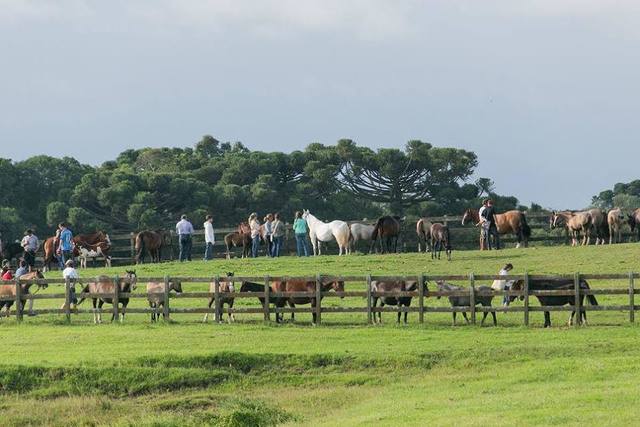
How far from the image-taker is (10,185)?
243 feet

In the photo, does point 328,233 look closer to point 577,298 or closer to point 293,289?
point 293,289

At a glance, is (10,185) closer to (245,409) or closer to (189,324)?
(189,324)

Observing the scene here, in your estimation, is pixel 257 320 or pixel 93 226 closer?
pixel 257 320

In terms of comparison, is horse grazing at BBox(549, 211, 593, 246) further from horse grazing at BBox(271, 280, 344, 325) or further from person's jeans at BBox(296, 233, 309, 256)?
horse grazing at BBox(271, 280, 344, 325)

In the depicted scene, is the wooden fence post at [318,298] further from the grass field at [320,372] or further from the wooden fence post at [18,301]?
the wooden fence post at [18,301]

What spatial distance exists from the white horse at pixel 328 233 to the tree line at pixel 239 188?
1987cm

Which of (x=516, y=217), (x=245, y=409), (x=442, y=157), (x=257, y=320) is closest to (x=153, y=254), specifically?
(x=516, y=217)

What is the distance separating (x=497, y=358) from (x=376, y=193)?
57.5m

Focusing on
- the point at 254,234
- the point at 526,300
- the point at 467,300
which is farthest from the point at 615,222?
the point at 526,300

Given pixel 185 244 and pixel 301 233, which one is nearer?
pixel 185 244

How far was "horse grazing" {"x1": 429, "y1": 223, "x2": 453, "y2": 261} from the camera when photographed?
42.6 metres

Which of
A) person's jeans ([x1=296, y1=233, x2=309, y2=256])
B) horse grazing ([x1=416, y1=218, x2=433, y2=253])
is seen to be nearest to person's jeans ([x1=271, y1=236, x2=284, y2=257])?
person's jeans ([x1=296, y1=233, x2=309, y2=256])

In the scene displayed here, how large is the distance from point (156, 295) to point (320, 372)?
7645mm

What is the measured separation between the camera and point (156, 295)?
32.2 m
